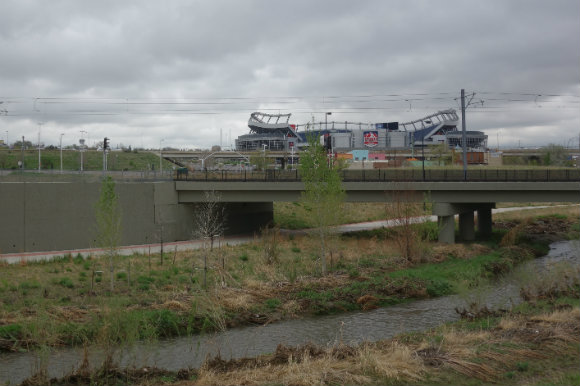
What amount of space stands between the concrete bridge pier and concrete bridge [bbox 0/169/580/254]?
0.25 ft

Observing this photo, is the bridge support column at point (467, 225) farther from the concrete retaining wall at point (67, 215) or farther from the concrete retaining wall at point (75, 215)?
the concrete retaining wall at point (67, 215)

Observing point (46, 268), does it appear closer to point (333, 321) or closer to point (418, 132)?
point (333, 321)

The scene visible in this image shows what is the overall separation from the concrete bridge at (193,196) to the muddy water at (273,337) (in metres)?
11.7

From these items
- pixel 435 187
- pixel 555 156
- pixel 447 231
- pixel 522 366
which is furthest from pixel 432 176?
pixel 555 156

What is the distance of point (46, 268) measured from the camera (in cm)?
2828

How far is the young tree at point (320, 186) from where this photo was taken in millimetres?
28719

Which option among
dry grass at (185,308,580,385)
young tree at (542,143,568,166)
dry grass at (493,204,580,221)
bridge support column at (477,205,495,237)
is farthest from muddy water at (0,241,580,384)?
young tree at (542,143,568,166)

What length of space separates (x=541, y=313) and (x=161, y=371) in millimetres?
12900

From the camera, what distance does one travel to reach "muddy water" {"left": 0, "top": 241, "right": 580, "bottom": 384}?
15453mm

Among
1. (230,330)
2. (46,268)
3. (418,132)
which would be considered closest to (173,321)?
(230,330)

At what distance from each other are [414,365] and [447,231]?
2918cm

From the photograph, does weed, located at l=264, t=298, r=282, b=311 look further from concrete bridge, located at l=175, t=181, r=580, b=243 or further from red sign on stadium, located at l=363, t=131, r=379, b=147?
red sign on stadium, located at l=363, t=131, r=379, b=147

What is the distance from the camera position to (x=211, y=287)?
24094 mm

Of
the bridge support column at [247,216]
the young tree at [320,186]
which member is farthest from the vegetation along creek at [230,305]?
Answer: the bridge support column at [247,216]
